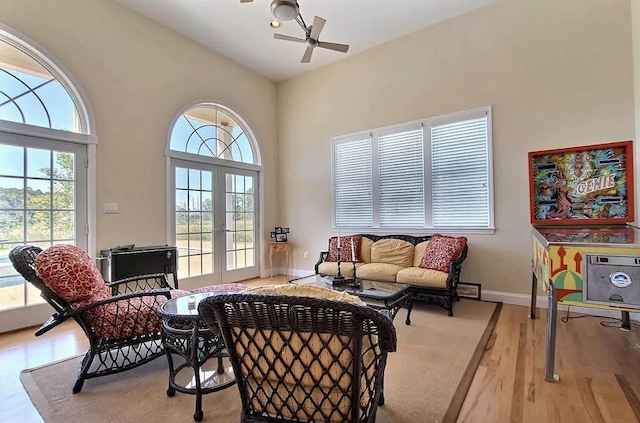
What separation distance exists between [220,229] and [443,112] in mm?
3889

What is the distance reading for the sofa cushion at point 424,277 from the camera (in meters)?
3.70

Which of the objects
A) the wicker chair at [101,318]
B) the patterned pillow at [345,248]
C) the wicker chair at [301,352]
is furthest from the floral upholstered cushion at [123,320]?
the patterned pillow at [345,248]

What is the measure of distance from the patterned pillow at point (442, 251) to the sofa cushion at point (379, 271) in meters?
0.39

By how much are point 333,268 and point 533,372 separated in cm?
267

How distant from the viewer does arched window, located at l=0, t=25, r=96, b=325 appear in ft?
10.9

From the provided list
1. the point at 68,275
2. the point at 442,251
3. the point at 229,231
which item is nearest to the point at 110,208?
the point at 229,231

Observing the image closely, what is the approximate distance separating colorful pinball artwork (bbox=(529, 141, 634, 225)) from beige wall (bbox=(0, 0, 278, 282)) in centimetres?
485

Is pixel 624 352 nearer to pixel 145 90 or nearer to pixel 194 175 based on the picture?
pixel 194 175

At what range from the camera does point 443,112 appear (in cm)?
458

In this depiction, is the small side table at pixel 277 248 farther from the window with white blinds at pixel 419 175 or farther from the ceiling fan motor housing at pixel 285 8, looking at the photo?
the ceiling fan motor housing at pixel 285 8

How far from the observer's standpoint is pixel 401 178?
16.4 feet

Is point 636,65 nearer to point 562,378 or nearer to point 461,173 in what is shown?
point 461,173

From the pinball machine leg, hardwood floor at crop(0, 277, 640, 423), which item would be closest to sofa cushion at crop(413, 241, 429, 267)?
hardwood floor at crop(0, 277, 640, 423)

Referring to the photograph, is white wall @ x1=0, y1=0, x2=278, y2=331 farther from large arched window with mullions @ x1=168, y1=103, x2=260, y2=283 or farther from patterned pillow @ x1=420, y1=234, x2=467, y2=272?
patterned pillow @ x1=420, y1=234, x2=467, y2=272
